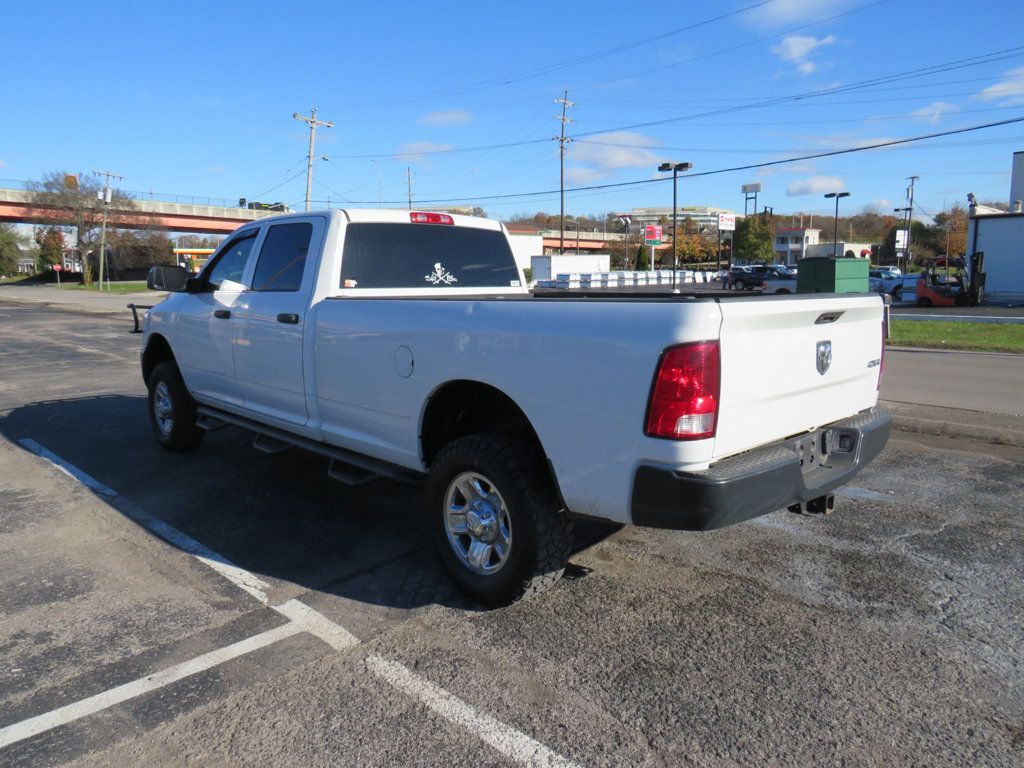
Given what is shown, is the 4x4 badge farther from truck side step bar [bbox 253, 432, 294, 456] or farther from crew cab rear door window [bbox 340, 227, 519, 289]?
truck side step bar [bbox 253, 432, 294, 456]

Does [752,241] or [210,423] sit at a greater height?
[752,241]

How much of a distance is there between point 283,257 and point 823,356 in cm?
358

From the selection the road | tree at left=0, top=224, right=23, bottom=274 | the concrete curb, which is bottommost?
the concrete curb

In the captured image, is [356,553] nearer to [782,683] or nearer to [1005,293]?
[782,683]

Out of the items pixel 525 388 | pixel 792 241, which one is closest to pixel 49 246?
pixel 525 388

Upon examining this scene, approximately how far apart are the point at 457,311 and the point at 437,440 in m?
0.82

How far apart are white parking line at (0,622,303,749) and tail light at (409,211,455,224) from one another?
9.50ft

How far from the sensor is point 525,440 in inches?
142

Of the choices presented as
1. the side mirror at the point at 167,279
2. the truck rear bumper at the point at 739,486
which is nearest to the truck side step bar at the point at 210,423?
the side mirror at the point at 167,279

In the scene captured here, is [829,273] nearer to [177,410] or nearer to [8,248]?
[177,410]

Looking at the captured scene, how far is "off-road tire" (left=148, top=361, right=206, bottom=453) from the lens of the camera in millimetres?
6547

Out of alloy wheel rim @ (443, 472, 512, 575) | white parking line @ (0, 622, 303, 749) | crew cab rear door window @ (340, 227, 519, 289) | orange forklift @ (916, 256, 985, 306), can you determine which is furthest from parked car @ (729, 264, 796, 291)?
white parking line @ (0, 622, 303, 749)

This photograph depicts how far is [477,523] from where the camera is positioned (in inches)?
145

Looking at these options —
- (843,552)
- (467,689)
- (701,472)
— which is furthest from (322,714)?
(843,552)
